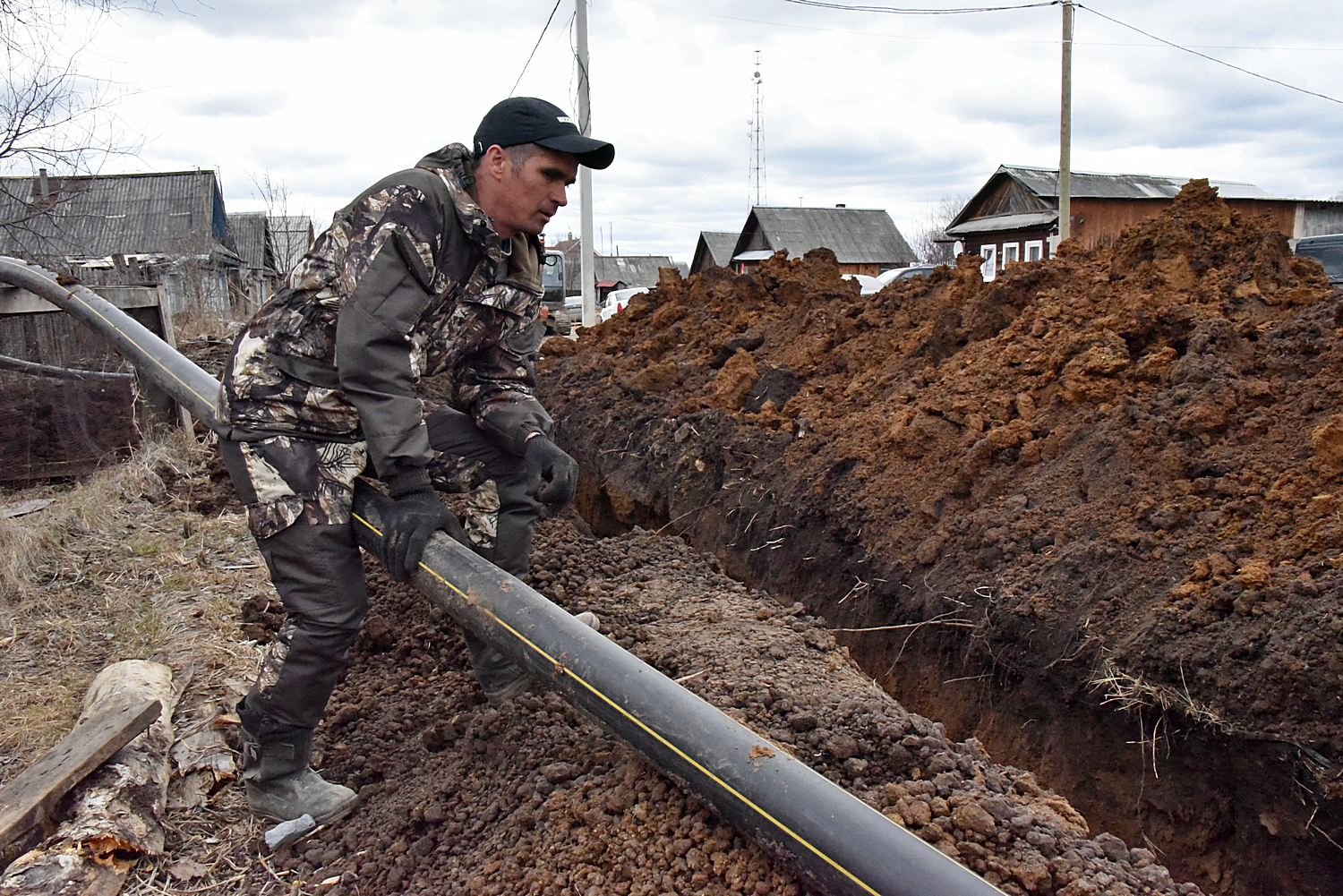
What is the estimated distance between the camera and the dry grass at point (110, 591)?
326cm

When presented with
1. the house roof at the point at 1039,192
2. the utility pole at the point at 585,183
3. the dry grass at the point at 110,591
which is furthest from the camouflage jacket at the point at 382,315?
the house roof at the point at 1039,192

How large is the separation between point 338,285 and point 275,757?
1.37 meters

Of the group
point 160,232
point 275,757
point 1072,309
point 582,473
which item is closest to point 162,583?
point 275,757

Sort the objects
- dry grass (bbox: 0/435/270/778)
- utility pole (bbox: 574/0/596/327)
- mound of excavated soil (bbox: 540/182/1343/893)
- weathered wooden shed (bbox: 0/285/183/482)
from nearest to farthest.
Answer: mound of excavated soil (bbox: 540/182/1343/893)
dry grass (bbox: 0/435/270/778)
weathered wooden shed (bbox: 0/285/183/482)
utility pole (bbox: 574/0/596/327)

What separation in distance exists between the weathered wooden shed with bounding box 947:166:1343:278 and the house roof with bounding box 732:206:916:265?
946 cm

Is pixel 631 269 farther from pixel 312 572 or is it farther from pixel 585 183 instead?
pixel 312 572

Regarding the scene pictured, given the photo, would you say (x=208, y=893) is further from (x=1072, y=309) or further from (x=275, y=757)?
(x=1072, y=309)

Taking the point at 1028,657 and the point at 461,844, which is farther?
the point at 1028,657

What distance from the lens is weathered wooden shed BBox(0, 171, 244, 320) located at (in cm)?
595

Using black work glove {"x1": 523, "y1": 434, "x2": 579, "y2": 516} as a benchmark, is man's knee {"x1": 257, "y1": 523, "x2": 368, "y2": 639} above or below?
below

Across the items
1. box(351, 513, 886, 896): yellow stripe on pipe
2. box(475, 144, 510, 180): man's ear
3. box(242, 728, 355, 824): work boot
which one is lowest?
box(242, 728, 355, 824): work boot

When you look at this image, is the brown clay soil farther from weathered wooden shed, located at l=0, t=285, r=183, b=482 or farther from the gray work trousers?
weathered wooden shed, located at l=0, t=285, r=183, b=482

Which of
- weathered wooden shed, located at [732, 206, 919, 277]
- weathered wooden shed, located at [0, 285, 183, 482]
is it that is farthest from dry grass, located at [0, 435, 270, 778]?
weathered wooden shed, located at [732, 206, 919, 277]

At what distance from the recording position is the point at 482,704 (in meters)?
3.07
